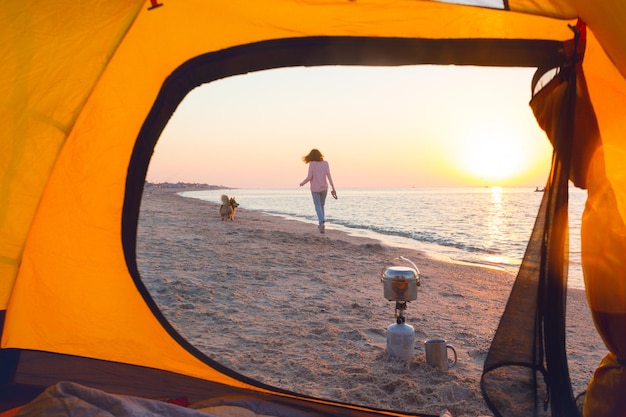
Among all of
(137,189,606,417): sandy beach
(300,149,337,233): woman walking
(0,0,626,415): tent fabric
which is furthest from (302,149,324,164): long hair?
(0,0,626,415): tent fabric

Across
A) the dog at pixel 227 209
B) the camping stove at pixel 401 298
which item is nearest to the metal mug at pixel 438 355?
the camping stove at pixel 401 298

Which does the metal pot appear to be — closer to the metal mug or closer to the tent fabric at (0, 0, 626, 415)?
the metal mug

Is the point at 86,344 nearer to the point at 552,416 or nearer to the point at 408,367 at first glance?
the point at 408,367

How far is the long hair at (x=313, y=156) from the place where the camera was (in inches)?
371

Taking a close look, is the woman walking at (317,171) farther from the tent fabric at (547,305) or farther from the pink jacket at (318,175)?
the tent fabric at (547,305)

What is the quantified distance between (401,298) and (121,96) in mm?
2097

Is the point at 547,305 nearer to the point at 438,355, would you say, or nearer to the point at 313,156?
the point at 438,355

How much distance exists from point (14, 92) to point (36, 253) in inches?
30.7

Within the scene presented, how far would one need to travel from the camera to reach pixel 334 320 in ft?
13.5

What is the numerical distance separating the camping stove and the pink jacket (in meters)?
6.39

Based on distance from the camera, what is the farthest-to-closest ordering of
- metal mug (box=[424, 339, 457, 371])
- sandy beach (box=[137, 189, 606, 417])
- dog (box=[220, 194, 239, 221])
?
1. dog (box=[220, 194, 239, 221])
2. metal mug (box=[424, 339, 457, 371])
3. sandy beach (box=[137, 189, 606, 417])

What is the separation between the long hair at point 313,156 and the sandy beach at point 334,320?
2165 millimetres

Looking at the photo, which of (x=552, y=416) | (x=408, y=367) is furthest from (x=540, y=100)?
(x=408, y=367)

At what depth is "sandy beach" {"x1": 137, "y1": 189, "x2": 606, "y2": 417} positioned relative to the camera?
2.71m
